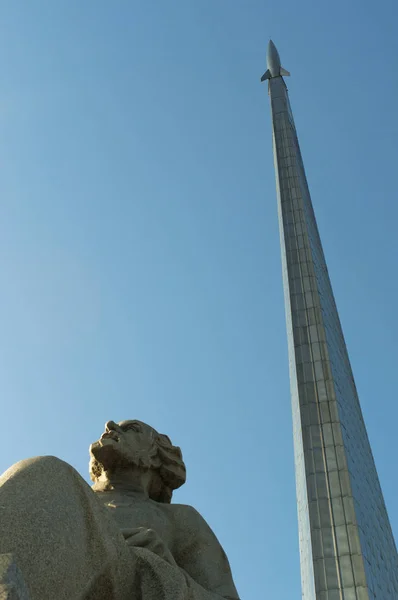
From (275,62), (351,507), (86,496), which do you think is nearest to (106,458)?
(86,496)

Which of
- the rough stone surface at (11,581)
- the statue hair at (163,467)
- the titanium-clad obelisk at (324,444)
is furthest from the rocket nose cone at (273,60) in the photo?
the rough stone surface at (11,581)

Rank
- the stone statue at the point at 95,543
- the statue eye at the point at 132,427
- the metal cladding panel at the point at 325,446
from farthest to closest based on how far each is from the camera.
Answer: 1. the metal cladding panel at the point at 325,446
2. the statue eye at the point at 132,427
3. the stone statue at the point at 95,543

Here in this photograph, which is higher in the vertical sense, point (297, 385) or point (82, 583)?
point (297, 385)

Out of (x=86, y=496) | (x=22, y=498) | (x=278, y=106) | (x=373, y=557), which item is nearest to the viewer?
(x=22, y=498)

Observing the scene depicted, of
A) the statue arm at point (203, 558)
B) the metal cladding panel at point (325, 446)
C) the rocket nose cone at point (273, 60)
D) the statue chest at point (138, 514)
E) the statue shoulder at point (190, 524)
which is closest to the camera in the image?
the statue arm at point (203, 558)

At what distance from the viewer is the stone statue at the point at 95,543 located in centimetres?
256

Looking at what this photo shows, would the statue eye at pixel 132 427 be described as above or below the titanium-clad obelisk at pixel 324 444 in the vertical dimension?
below

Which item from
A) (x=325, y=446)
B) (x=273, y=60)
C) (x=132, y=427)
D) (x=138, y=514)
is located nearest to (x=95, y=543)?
(x=138, y=514)

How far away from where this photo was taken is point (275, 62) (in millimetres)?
55500

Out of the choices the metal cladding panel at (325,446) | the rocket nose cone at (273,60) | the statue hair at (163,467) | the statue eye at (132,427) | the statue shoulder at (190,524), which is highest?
the rocket nose cone at (273,60)

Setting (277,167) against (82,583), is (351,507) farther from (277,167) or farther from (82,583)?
(82,583)

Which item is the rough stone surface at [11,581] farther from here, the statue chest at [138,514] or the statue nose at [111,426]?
the statue nose at [111,426]

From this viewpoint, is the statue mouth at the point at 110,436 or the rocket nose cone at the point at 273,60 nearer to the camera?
the statue mouth at the point at 110,436

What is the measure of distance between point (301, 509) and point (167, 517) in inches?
1178
